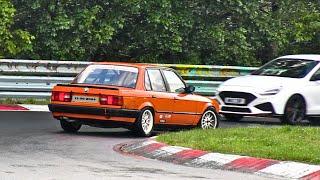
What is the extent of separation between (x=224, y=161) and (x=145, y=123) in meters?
3.67

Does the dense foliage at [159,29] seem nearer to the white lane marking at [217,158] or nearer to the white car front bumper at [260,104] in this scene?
the white car front bumper at [260,104]

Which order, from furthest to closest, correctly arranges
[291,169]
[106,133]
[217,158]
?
1. [106,133]
2. [217,158]
3. [291,169]

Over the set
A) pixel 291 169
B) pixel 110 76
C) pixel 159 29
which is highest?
pixel 159 29

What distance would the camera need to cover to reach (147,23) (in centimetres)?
2206

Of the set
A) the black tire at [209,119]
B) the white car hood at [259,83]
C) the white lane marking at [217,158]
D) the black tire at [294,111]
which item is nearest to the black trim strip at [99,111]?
the black tire at [209,119]

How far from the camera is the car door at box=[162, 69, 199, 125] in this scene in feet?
48.6

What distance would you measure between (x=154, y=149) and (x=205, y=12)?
39.2ft

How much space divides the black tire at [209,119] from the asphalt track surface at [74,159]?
5.53 feet

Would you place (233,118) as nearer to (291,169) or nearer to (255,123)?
(255,123)

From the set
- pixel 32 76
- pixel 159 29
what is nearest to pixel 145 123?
pixel 32 76

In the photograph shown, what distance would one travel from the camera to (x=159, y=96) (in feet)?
46.8

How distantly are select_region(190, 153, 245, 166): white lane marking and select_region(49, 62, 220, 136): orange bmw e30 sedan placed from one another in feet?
9.54

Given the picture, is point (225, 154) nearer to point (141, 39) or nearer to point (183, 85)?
point (183, 85)

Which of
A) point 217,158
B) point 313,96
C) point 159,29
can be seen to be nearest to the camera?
point 217,158
